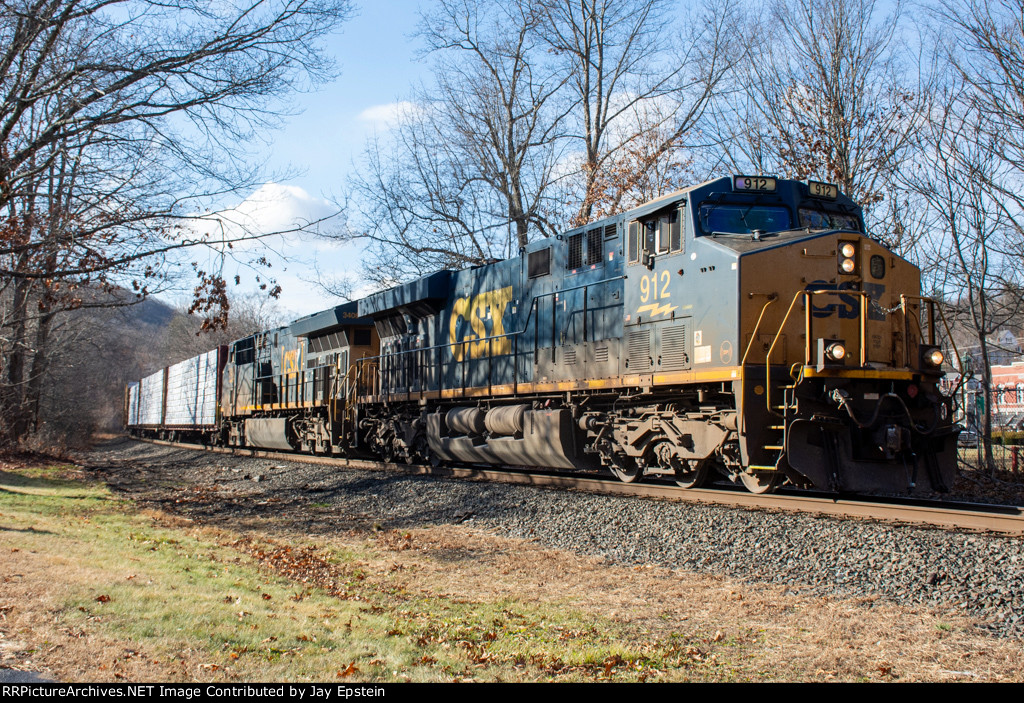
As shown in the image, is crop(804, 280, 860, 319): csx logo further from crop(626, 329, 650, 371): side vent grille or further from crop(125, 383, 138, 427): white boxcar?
crop(125, 383, 138, 427): white boxcar

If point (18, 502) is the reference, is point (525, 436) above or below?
above

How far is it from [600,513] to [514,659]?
4.48 m

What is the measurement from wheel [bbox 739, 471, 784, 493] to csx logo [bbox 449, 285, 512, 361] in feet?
17.1

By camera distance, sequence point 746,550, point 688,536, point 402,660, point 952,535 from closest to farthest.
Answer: point 402,660 < point 952,535 < point 746,550 < point 688,536

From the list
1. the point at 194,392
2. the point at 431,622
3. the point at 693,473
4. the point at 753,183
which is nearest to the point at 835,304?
the point at 753,183

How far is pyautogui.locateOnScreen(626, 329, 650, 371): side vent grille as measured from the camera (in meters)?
10.1

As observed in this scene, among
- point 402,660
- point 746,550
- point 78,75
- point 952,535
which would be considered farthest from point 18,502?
point 952,535

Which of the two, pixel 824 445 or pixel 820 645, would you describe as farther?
pixel 824 445

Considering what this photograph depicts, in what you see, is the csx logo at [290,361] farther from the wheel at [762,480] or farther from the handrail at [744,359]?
the handrail at [744,359]

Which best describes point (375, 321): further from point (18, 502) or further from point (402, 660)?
point (402, 660)

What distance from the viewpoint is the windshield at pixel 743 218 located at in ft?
30.8

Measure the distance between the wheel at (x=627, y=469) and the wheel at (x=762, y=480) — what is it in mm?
2026

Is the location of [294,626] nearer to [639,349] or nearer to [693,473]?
[693,473]

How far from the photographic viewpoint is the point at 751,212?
9602mm
